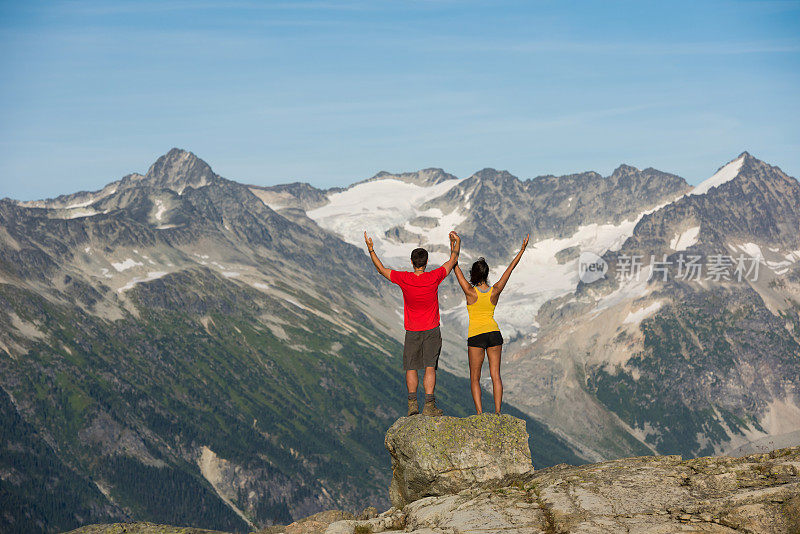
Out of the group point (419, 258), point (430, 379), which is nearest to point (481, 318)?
point (430, 379)

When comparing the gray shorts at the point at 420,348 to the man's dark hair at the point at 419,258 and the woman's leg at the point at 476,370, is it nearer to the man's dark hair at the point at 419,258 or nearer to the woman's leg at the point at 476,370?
the woman's leg at the point at 476,370

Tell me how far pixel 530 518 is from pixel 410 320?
29.3 feet

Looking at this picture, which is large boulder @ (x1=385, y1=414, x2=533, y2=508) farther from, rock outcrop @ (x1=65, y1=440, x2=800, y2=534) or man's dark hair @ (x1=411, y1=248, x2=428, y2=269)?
man's dark hair @ (x1=411, y1=248, x2=428, y2=269)

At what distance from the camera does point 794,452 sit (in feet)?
96.7

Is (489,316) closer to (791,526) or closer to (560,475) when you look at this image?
(560,475)

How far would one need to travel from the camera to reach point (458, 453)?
2981 cm

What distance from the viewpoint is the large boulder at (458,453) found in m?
29.6

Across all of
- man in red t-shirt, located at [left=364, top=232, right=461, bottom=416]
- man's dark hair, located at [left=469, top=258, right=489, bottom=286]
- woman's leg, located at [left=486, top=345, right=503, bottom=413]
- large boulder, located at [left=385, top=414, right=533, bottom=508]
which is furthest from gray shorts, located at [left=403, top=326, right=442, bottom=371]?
man's dark hair, located at [left=469, top=258, right=489, bottom=286]

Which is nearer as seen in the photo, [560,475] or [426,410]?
[560,475]

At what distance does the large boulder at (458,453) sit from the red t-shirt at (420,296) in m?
3.56

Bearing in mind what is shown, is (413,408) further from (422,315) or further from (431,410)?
(422,315)

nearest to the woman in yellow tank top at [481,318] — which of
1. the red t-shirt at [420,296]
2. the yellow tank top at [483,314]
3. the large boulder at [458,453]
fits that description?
the yellow tank top at [483,314]

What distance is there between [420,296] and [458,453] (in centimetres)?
573

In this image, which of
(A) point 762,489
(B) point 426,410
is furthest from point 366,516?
(A) point 762,489
